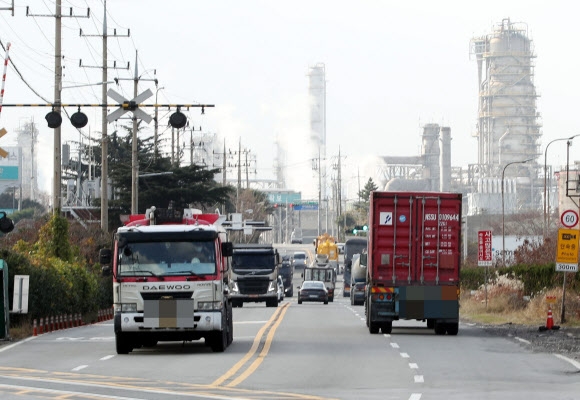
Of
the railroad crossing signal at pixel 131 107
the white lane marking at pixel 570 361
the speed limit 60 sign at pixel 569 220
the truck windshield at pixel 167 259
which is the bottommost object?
the white lane marking at pixel 570 361

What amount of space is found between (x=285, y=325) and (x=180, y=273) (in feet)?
51.1

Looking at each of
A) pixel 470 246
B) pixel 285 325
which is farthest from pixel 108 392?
pixel 470 246

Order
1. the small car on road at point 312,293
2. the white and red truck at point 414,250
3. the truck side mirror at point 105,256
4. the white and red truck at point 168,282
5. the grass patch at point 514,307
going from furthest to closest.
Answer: the small car on road at point 312,293 → the grass patch at point 514,307 → the white and red truck at point 414,250 → the truck side mirror at point 105,256 → the white and red truck at point 168,282

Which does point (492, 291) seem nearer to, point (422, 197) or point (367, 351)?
point (422, 197)

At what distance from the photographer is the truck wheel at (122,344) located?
25773 millimetres

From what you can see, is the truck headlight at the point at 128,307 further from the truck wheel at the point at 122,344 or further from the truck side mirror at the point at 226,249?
the truck side mirror at the point at 226,249

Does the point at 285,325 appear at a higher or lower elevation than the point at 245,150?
lower

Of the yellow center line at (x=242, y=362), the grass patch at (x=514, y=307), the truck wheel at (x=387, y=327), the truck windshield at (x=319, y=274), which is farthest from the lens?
the truck windshield at (x=319, y=274)

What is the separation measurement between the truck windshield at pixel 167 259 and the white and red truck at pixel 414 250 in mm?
7906

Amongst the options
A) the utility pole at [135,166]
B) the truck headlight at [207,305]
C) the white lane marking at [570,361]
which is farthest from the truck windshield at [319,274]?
the truck headlight at [207,305]

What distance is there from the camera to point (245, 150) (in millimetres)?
158375

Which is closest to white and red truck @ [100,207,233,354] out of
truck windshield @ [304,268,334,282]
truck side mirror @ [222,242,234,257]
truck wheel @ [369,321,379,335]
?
truck side mirror @ [222,242,234,257]

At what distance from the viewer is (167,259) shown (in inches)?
995

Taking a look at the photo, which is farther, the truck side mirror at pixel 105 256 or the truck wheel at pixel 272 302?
the truck wheel at pixel 272 302
